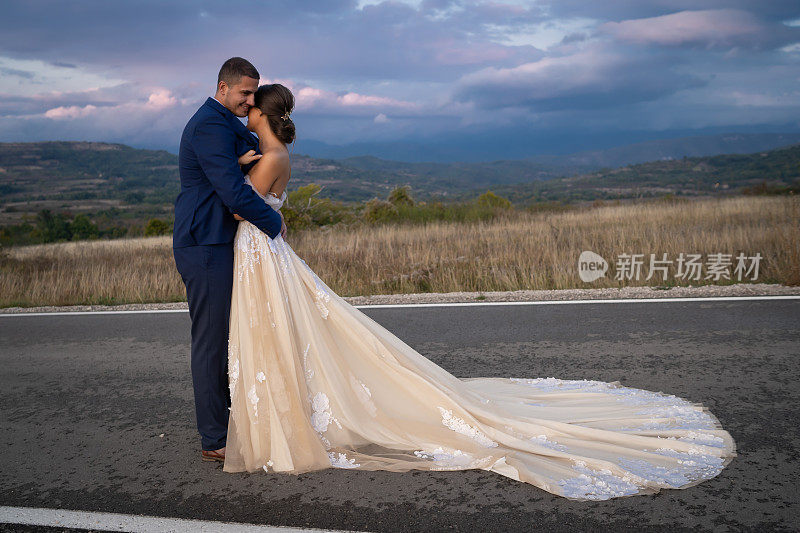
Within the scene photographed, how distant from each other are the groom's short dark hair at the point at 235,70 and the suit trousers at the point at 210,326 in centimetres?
95

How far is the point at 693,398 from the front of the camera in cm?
445

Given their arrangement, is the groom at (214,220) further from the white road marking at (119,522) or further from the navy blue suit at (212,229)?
the white road marking at (119,522)

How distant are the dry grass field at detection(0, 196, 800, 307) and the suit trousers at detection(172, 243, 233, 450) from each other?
20.2 feet

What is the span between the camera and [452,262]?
1118cm

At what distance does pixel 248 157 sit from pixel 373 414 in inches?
67.4

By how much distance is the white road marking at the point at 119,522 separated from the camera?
301 cm

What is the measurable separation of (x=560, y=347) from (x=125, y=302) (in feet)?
24.3

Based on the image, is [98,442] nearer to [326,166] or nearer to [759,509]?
[759,509]

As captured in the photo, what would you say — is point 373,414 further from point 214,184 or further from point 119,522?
point 214,184

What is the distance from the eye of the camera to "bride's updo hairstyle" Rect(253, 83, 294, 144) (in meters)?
3.69

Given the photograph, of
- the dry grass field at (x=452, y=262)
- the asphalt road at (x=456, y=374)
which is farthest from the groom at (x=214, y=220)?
the dry grass field at (x=452, y=262)

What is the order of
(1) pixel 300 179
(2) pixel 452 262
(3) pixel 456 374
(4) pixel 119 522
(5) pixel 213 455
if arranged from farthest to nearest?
1. (1) pixel 300 179
2. (2) pixel 452 262
3. (3) pixel 456 374
4. (5) pixel 213 455
5. (4) pixel 119 522

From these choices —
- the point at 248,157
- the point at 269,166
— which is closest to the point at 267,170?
the point at 269,166

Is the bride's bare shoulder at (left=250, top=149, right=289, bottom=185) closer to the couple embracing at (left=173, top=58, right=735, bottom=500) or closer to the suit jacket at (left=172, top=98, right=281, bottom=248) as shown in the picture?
the couple embracing at (left=173, top=58, right=735, bottom=500)
